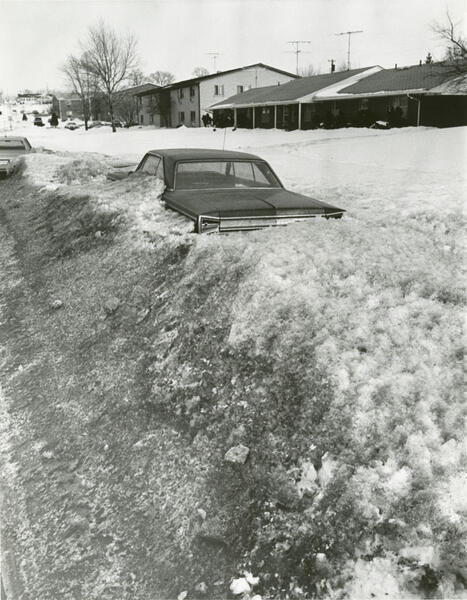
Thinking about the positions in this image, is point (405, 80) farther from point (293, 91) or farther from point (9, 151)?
point (9, 151)

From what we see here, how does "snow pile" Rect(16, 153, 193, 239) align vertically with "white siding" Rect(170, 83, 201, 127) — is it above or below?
below

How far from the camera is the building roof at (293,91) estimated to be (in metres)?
38.8

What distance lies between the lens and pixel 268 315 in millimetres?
4383

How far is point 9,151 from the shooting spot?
63.8 ft

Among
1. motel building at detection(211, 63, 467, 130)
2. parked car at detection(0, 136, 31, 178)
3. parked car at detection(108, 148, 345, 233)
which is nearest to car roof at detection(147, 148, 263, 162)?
parked car at detection(108, 148, 345, 233)

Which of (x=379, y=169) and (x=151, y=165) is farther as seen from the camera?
(x=379, y=169)

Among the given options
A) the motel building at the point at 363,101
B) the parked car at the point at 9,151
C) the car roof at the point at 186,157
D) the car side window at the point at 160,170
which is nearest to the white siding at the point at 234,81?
the motel building at the point at 363,101

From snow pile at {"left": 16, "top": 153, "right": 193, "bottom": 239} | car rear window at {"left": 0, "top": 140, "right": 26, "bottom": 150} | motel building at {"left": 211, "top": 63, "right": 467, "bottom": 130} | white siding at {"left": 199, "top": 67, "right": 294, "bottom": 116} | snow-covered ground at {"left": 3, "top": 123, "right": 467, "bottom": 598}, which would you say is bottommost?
snow-covered ground at {"left": 3, "top": 123, "right": 467, "bottom": 598}

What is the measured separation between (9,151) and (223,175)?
14.4 metres

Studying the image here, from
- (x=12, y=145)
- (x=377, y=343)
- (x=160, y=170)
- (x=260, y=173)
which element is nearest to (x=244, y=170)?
(x=260, y=173)

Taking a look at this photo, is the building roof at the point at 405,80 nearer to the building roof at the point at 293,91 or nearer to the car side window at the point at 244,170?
the building roof at the point at 293,91

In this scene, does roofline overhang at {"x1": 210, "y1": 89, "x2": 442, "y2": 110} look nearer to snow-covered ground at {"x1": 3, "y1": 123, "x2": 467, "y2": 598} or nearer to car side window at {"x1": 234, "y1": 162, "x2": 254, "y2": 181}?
snow-covered ground at {"x1": 3, "y1": 123, "x2": 467, "y2": 598}

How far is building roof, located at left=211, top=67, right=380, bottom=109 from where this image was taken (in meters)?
38.8

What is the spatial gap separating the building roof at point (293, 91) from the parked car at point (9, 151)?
21.8 metres
